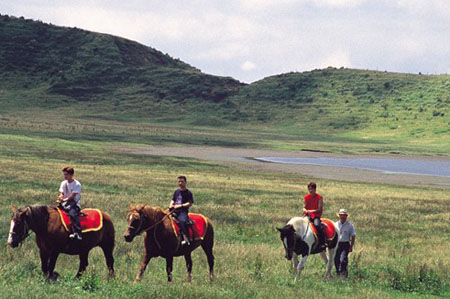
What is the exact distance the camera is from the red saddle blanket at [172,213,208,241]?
48.3 ft

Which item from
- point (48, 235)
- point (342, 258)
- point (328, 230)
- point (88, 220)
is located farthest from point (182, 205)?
point (342, 258)

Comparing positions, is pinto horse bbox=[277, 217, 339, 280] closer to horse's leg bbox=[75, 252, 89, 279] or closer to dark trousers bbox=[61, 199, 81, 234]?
horse's leg bbox=[75, 252, 89, 279]

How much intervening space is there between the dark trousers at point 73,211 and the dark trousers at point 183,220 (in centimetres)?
229

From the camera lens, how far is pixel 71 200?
14258mm

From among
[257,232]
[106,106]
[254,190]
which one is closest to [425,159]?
[254,190]

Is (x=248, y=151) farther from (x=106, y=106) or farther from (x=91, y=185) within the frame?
(x=106, y=106)

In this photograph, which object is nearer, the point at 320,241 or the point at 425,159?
the point at 320,241

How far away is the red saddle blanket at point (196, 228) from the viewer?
1472 cm

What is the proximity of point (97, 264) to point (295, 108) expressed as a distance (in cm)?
15708

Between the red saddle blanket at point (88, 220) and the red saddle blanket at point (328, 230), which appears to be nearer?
the red saddle blanket at point (88, 220)

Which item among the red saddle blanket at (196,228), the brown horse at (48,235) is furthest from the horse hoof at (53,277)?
the red saddle blanket at (196,228)

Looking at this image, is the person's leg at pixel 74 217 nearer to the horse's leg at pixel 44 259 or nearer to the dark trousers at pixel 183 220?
the horse's leg at pixel 44 259

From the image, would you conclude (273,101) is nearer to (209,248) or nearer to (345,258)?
(345,258)

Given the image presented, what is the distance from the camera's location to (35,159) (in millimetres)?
55594
